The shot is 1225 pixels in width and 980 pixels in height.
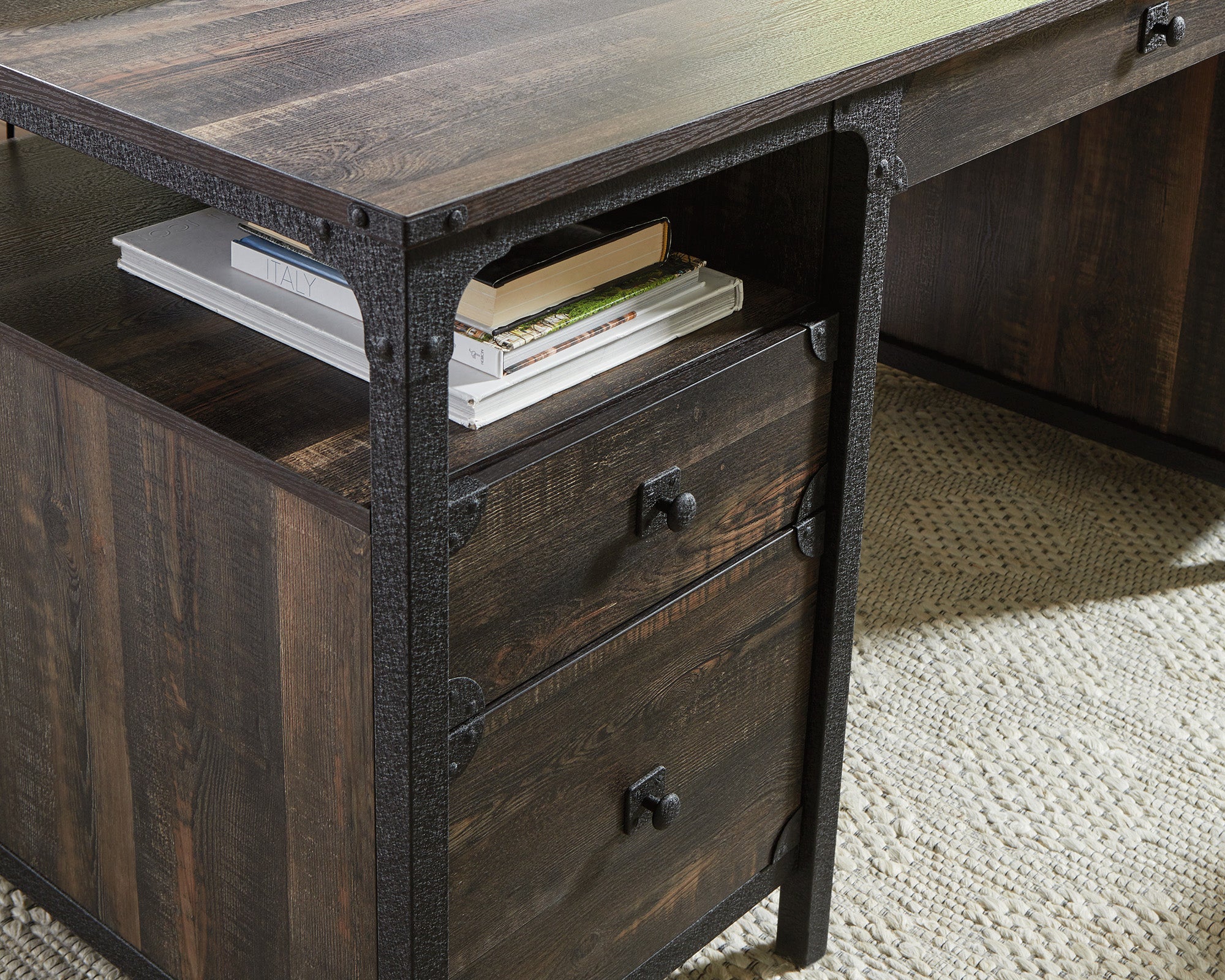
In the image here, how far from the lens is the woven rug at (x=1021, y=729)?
1.38m

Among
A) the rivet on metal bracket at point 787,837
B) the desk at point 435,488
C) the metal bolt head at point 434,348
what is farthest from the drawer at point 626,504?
the rivet on metal bracket at point 787,837

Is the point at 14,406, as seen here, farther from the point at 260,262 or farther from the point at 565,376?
the point at 565,376

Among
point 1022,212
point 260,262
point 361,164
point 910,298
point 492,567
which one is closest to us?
point 361,164

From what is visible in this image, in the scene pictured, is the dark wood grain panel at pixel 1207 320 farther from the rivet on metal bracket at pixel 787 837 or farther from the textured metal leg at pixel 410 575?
the textured metal leg at pixel 410 575

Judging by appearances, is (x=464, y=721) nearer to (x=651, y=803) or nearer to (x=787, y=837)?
(x=651, y=803)

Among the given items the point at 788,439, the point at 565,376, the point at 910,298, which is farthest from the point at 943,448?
the point at 565,376

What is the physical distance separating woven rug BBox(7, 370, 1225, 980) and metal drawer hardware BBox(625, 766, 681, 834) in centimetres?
32

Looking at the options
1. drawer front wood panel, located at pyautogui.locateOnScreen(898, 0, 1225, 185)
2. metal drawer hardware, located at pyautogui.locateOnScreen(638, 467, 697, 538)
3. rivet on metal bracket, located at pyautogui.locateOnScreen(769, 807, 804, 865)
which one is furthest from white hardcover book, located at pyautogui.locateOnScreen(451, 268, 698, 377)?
rivet on metal bracket, located at pyautogui.locateOnScreen(769, 807, 804, 865)

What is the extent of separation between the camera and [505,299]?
94cm

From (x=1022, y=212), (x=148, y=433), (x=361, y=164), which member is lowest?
(x=1022, y=212)

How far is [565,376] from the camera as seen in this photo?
95cm

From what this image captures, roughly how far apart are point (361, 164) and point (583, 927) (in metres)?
0.61

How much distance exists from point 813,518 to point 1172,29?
626 mm

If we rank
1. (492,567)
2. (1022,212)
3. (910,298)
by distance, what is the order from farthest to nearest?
(910,298) → (1022,212) → (492,567)
